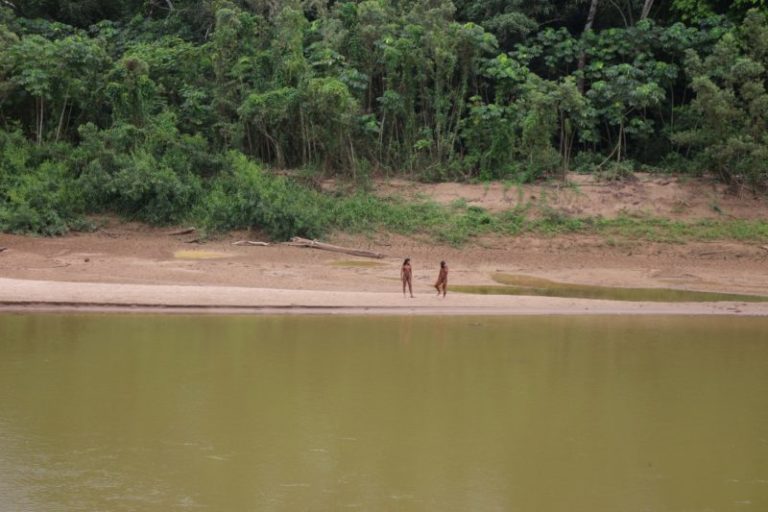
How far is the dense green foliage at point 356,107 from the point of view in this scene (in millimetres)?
23797

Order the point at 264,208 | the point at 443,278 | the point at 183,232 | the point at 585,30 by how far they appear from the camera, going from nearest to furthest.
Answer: the point at 443,278
the point at 264,208
the point at 183,232
the point at 585,30

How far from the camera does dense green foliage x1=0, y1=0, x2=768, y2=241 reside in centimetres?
2380

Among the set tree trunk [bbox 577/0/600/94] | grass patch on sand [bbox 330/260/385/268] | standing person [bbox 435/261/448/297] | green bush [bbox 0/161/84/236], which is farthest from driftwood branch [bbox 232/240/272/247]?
tree trunk [bbox 577/0/600/94]

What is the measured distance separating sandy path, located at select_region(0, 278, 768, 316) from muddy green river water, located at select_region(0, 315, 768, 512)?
490mm

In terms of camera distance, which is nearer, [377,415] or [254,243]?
[377,415]

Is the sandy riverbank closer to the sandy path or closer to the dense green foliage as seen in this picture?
the sandy path

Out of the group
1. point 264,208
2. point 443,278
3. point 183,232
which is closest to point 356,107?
point 264,208

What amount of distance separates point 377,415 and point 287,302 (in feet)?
21.9

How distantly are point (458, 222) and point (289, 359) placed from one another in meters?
11.0

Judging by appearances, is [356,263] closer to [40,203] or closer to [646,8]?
[40,203]

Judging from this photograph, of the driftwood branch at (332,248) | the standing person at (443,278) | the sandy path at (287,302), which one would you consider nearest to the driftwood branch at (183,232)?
the driftwood branch at (332,248)

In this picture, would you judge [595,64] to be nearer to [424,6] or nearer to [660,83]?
[660,83]

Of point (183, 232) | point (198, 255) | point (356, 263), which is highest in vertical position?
point (183, 232)

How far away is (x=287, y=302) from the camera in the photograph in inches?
679
